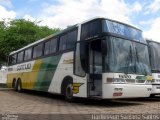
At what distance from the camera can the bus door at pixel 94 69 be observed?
11.9m

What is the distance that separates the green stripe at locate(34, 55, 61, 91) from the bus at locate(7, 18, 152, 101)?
0.13 meters

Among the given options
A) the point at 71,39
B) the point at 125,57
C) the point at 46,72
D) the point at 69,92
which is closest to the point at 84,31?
the point at 71,39

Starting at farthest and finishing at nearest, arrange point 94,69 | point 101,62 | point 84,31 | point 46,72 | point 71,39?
1. point 46,72
2. point 71,39
3. point 84,31
4. point 101,62
5. point 94,69

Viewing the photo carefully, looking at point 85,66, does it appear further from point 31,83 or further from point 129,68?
point 31,83

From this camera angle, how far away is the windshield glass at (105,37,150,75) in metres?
11.2

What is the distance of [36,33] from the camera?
36938mm

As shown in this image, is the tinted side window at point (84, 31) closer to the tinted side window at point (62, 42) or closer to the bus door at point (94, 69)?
the bus door at point (94, 69)

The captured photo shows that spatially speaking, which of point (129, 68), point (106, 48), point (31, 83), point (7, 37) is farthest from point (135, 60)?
point (7, 37)

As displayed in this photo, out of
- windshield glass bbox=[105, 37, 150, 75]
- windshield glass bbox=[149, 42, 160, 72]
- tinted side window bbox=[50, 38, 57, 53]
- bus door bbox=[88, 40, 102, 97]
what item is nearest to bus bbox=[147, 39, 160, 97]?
windshield glass bbox=[149, 42, 160, 72]

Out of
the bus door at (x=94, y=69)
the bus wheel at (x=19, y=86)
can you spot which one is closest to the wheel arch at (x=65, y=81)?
the bus door at (x=94, y=69)

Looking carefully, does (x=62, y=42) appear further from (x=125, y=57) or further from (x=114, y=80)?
(x=114, y=80)

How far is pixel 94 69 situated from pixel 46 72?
4.88m

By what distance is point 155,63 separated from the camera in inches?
568

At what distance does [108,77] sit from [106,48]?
106 centimetres
